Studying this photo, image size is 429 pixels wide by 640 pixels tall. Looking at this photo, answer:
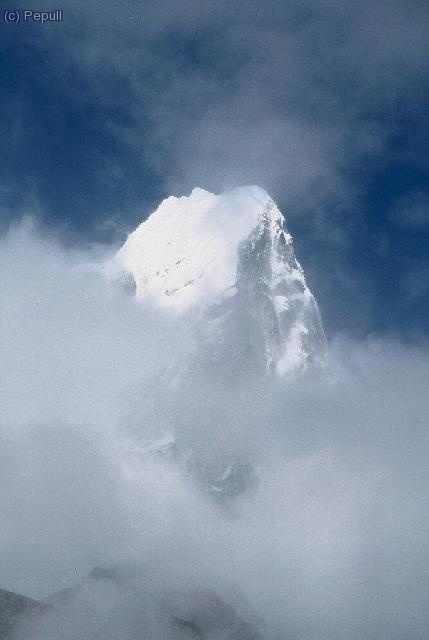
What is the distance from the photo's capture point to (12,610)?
166125mm

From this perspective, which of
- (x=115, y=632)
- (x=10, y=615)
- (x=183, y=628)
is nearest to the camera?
(x=10, y=615)

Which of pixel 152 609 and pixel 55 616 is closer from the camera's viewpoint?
pixel 55 616

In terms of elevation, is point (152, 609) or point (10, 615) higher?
point (152, 609)

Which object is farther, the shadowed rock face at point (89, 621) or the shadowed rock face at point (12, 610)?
the shadowed rock face at point (89, 621)

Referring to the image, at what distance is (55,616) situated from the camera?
174 meters

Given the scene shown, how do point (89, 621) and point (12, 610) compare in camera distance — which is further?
point (89, 621)

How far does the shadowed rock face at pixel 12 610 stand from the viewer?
160m

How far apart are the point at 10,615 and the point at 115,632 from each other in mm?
30044

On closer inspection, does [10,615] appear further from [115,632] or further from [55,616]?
[115,632]

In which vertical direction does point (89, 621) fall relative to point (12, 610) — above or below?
above

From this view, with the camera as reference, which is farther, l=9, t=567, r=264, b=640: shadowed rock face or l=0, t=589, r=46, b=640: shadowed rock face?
l=9, t=567, r=264, b=640: shadowed rock face

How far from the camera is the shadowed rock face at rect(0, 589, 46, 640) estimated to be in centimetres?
15957

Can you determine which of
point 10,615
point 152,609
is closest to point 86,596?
point 152,609

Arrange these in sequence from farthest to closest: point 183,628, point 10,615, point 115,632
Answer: point 183,628
point 115,632
point 10,615
